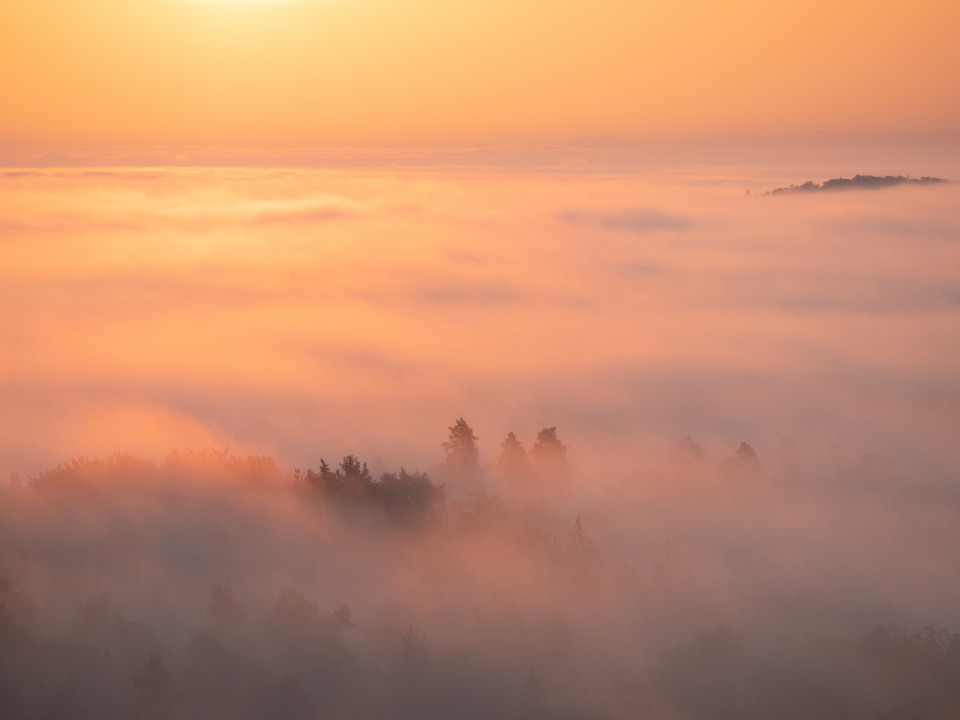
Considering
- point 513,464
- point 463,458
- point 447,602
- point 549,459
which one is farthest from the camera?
point 549,459

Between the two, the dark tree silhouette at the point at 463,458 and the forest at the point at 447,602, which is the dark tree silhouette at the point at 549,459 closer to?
the forest at the point at 447,602

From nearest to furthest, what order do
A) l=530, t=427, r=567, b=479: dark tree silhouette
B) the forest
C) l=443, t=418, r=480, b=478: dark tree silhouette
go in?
the forest
l=443, t=418, r=480, b=478: dark tree silhouette
l=530, t=427, r=567, b=479: dark tree silhouette

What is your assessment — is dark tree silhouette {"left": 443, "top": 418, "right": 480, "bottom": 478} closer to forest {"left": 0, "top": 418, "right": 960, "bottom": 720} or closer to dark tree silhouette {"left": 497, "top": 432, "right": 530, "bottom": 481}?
forest {"left": 0, "top": 418, "right": 960, "bottom": 720}

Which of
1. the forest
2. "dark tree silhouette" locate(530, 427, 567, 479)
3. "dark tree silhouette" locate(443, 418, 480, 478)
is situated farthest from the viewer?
"dark tree silhouette" locate(530, 427, 567, 479)

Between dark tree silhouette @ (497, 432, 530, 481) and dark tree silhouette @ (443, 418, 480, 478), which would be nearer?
dark tree silhouette @ (443, 418, 480, 478)

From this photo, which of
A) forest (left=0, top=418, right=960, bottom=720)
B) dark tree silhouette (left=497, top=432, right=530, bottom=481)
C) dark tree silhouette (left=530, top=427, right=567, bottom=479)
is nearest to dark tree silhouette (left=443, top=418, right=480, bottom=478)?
forest (left=0, top=418, right=960, bottom=720)

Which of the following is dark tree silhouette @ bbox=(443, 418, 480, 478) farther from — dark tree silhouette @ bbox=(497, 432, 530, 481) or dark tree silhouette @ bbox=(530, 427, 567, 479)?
dark tree silhouette @ bbox=(530, 427, 567, 479)

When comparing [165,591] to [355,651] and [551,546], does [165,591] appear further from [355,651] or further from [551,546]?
[551,546]

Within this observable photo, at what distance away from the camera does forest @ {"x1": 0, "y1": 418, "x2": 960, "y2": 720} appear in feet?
123

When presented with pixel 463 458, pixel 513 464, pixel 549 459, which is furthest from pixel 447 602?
pixel 549 459

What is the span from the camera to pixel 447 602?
152ft

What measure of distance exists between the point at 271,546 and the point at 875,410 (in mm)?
137344

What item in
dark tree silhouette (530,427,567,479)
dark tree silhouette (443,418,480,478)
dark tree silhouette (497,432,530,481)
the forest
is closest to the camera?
the forest

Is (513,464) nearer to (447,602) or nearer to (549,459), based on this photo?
(549,459)
